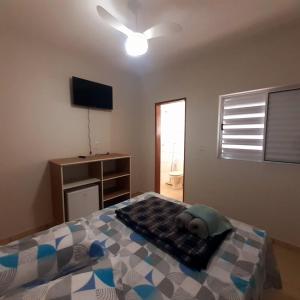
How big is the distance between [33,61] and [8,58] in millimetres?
255

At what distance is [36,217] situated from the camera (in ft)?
7.64

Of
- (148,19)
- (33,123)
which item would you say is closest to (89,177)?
(33,123)

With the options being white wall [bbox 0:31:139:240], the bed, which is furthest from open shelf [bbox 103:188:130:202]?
the bed

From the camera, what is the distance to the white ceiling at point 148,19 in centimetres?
156


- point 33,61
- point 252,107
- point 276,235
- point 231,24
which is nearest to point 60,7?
point 33,61

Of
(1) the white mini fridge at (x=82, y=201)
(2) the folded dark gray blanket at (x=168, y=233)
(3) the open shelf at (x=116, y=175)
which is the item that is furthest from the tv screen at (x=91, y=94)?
(2) the folded dark gray blanket at (x=168, y=233)

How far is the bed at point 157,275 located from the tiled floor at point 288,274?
0.79ft

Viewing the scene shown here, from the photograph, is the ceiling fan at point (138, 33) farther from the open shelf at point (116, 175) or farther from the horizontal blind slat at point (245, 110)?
the open shelf at point (116, 175)

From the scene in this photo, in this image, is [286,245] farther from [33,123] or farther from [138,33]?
[33,123]

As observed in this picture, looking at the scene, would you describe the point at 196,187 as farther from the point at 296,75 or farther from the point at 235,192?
the point at 296,75

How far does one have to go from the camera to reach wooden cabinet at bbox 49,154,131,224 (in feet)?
7.10

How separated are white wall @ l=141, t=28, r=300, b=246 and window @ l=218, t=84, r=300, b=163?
0.11 m

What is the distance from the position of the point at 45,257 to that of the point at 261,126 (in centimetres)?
254

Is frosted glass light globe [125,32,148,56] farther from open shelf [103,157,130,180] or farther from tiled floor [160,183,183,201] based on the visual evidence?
tiled floor [160,183,183,201]
